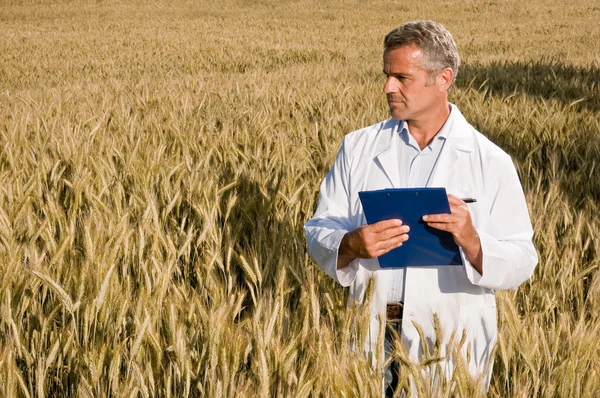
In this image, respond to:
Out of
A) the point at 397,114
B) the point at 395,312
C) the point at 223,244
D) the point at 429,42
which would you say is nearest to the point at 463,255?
the point at 395,312

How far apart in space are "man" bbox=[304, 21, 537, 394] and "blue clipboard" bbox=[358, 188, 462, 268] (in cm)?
5

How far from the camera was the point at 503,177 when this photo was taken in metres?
1.39

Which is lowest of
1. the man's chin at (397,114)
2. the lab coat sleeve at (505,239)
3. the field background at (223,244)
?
the field background at (223,244)

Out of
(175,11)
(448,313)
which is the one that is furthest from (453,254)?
(175,11)

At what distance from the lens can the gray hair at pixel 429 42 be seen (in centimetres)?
143

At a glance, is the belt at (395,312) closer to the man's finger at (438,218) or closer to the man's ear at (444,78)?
the man's finger at (438,218)

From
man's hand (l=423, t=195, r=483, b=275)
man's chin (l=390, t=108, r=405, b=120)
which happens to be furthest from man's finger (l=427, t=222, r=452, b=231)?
man's chin (l=390, t=108, r=405, b=120)

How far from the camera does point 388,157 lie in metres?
1.49

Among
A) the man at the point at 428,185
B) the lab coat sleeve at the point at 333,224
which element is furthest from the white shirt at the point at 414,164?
the lab coat sleeve at the point at 333,224

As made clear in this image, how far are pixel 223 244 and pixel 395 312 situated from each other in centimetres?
90

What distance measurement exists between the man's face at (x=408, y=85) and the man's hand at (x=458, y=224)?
31 centimetres

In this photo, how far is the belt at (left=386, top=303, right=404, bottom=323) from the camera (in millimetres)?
1471

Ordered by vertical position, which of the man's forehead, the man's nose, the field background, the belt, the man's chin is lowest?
the belt

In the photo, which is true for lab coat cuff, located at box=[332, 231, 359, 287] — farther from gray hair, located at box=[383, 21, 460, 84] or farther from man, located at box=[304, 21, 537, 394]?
gray hair, located at box=[383, 21, 460, 84]
